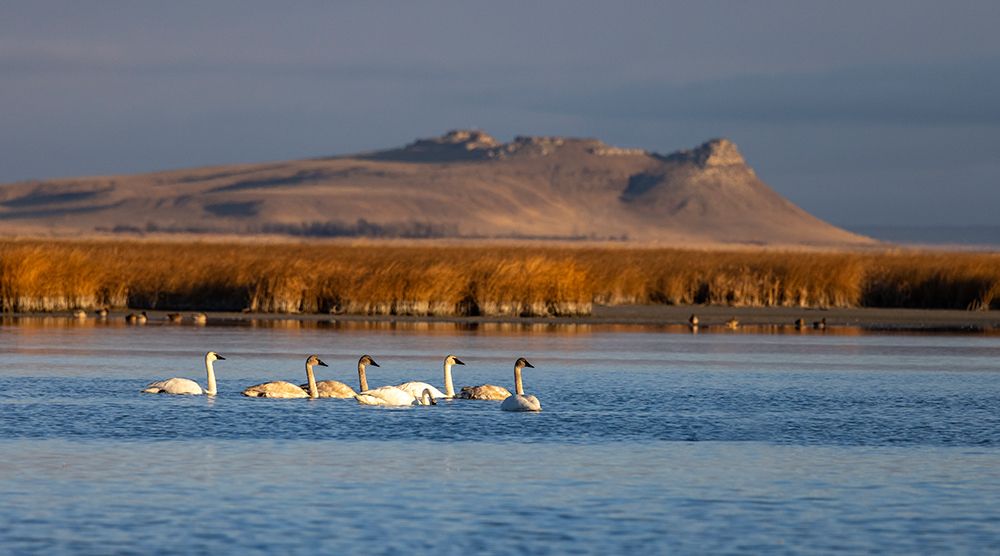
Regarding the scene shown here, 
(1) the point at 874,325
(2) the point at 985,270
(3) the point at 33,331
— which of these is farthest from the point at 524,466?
(2) the point at 985,270

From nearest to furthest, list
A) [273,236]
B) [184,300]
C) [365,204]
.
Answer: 1. [184,300]
2. [273,236]
3. [365,204]

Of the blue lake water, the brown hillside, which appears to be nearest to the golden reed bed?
the blue lake water

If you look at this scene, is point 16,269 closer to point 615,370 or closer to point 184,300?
point 184,300

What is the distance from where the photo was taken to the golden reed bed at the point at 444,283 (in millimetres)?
39000

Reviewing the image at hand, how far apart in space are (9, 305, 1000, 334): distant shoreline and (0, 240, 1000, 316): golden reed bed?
0.62m

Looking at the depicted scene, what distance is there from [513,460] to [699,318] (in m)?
24.8

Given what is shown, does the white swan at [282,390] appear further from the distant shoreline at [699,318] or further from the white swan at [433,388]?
the distant shoreline at [699,318]

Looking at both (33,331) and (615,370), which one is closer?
(615,370)

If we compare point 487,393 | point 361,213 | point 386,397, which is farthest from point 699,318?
point 361,213

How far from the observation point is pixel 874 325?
38.8 metres

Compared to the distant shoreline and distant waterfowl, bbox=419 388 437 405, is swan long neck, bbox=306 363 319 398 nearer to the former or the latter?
distant waterfowl, bbox=419 388 437 405

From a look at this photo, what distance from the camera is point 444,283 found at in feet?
128

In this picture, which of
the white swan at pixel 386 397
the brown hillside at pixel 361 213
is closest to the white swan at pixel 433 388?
the white swan at pixel 386 397

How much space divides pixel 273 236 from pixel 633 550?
154 metres
